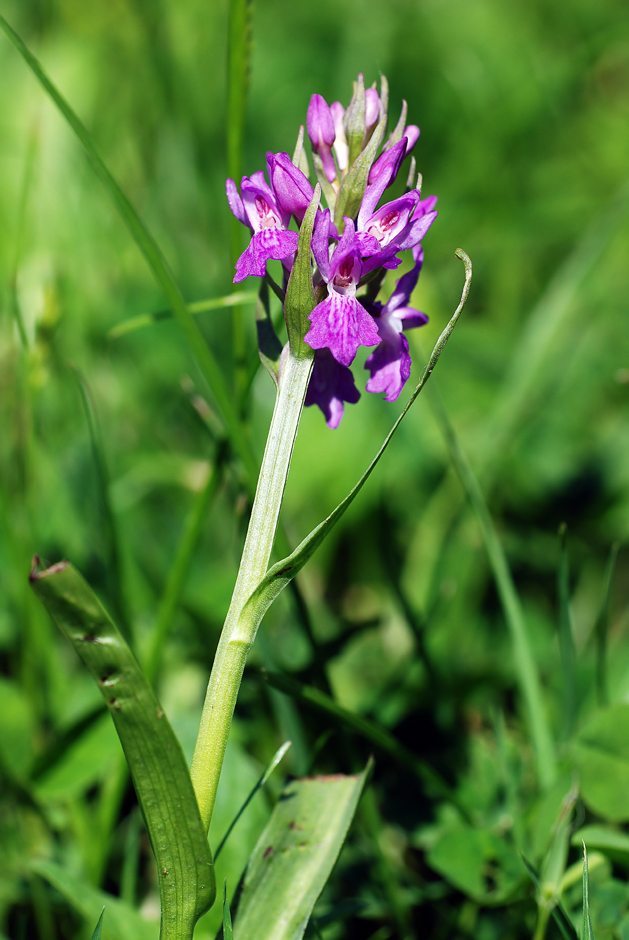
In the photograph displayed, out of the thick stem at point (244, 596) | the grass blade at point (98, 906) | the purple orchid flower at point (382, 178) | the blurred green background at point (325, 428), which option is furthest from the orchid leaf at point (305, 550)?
the grass blade at point (98, 906)

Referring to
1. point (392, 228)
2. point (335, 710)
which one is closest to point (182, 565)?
point (335, 710)

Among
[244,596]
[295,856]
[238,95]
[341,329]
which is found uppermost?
[238,95]

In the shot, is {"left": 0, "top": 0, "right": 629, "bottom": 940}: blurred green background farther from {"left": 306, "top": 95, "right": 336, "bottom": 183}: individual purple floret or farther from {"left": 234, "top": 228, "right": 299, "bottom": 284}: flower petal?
{"left": 234, "top": 228, "right": 299, "bottom": 284}: flower petal

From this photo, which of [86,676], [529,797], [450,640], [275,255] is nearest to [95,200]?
[86,676]

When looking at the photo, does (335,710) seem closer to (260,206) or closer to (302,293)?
(302,293)

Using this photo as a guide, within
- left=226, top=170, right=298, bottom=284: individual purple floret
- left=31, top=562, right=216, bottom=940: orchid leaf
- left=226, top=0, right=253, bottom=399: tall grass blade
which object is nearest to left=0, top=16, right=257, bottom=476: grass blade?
left=226, top=0, right=253, bottom=399: tall grass blade

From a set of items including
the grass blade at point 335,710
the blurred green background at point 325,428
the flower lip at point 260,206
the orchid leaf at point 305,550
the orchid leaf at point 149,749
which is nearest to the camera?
the orchid leaf at point 149,749

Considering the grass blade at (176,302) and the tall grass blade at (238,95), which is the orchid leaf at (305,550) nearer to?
the grass blade at (176,302)
